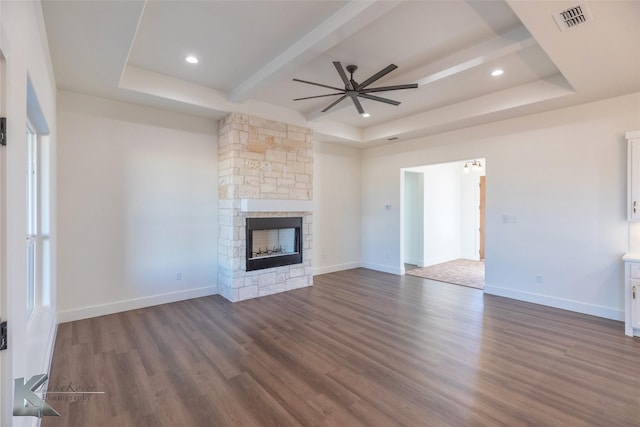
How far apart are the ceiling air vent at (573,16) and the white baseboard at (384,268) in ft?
15.9

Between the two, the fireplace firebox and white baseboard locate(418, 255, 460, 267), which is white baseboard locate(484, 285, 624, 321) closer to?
white baseboard locate(418, 255, 460, 267)

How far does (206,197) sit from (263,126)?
59.2 inches

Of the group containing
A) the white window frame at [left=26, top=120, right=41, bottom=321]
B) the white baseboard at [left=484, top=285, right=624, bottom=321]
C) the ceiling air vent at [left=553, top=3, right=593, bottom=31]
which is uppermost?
the ceiling air vent at [left=553, top=3, right=593, bottom=31]

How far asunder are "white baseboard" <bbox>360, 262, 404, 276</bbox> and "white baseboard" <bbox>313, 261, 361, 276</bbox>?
0.67 ft

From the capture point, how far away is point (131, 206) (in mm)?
4164

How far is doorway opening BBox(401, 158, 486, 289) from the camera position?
7270mm

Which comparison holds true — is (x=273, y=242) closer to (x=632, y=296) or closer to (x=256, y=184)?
(x=256, y=184)

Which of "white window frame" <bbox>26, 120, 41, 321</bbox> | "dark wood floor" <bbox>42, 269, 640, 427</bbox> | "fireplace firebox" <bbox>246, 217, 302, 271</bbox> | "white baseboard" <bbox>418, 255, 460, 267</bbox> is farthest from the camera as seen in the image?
"white baseboard" <bbox>418, 255, 460, 267</bbox>

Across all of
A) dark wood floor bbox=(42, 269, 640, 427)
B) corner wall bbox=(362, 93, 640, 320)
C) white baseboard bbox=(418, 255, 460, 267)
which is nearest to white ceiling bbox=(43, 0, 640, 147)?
corner wall bbox=(362, 93, 640, 320)

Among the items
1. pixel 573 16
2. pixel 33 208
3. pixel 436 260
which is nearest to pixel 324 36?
pixel 573 16

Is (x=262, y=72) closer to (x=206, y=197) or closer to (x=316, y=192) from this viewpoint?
(x=206, y=197)

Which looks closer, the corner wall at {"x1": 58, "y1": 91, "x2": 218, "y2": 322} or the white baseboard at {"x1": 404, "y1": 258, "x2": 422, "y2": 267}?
the corner wall at {"x1": 58, "y1": 91, "x2": 218, "y2": 322}

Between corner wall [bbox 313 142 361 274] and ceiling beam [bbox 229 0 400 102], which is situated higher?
ceiling beam [bbox 229 0 400 102]

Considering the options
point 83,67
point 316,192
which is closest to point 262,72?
point 83,67
